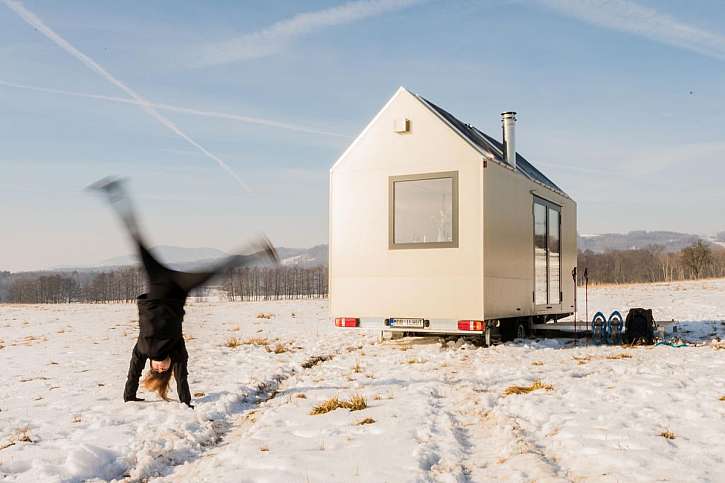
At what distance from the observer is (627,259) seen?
11325 centimetres

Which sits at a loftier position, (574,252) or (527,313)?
(574,252)

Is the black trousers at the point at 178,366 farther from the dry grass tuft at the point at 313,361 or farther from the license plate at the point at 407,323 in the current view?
the license plate at the point at 407,323

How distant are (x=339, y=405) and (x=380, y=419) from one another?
74cm

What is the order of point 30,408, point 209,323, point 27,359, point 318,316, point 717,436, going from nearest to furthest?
point 717,436 → point 30,408 → point 27,359 → point 209,323 → point 318,316

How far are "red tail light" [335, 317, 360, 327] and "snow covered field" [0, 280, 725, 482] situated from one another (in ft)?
2.27

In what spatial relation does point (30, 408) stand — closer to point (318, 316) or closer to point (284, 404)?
point (284, 404)

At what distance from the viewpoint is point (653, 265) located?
10819 cm

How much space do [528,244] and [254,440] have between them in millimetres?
9398

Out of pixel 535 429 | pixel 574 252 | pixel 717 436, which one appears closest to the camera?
pixel 717 436

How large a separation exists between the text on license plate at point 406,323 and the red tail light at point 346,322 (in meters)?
0.76

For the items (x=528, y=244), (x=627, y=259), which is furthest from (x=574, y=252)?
(x=627, y=259)

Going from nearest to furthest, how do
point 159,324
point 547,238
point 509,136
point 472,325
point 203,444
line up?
point 203,444 < point 159,324 < point 472,325 < point 509,136 < point 547,238

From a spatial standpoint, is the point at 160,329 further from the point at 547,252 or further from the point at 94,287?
the point at 94,287

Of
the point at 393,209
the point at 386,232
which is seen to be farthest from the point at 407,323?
the point at 393,209
